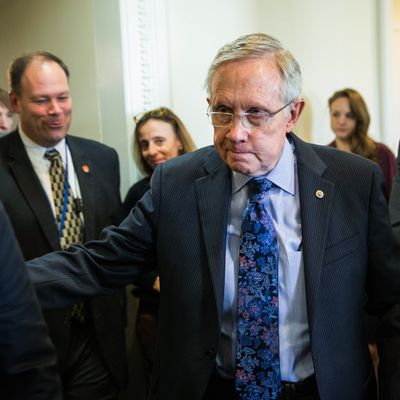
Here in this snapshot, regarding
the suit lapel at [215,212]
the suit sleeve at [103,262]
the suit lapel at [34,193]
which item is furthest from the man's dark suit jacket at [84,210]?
the suit lapel at [215,212]

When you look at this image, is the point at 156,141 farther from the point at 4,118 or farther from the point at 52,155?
the point at 4,118

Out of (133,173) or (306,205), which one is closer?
(306,205)

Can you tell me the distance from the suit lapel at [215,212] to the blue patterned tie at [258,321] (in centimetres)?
5

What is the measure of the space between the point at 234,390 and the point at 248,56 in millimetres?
810

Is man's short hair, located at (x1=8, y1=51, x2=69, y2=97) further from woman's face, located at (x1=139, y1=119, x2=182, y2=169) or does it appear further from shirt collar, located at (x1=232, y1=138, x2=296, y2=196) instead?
shirt collar, located at (x1=232, y1=138, x2=296, y2=196)

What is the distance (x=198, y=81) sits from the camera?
8.96 ft

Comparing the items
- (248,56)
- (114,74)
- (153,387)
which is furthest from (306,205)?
(114,74)

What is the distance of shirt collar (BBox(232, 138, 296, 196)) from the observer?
127cm

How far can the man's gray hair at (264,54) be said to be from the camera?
1164 mm

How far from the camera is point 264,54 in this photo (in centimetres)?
116

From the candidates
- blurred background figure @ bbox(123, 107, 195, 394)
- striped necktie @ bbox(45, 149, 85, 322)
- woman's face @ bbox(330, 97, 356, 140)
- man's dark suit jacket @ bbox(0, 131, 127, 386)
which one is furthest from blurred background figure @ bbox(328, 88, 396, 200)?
striped necktie @ bbox(45, 149, 85, 322)

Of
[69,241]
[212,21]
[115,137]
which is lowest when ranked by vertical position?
[69,241]

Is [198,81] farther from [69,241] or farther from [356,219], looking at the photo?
[356,219]

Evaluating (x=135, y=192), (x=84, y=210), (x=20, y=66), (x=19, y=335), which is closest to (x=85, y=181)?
(x=84, y=210)
